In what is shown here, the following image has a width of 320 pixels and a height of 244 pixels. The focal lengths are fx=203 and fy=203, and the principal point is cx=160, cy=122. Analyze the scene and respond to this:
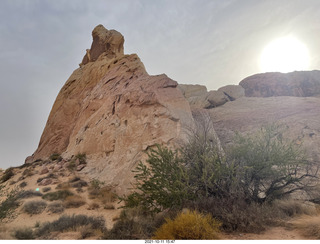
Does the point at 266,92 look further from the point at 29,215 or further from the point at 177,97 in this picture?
the point at 29,215

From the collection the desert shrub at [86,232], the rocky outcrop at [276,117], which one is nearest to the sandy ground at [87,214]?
the desert shrub at [86,232]

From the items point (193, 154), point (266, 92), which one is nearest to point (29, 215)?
point (193, 154)

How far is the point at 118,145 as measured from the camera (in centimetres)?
1205

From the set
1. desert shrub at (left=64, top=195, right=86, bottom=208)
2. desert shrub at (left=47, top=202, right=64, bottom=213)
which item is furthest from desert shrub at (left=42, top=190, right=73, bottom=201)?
desert shrub at (left=47, top=202, right=64, bottom=213)

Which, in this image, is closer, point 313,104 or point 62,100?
point 313,104

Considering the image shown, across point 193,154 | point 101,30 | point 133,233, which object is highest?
point 101,30

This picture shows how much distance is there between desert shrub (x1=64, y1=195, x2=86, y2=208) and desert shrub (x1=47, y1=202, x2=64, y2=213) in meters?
0.25

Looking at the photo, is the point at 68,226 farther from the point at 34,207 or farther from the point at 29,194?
the point at 29,194

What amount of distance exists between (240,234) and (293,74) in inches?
1777

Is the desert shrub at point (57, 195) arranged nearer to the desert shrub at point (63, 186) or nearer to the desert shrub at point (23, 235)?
the desert shrub at point (63, 186)

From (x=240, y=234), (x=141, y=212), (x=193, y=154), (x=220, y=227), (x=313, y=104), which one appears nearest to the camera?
(x=240, y=234)

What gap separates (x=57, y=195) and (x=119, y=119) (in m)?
5.64

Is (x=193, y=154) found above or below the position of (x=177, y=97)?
below

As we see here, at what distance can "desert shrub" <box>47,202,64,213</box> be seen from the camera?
26.4ft
